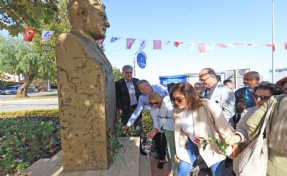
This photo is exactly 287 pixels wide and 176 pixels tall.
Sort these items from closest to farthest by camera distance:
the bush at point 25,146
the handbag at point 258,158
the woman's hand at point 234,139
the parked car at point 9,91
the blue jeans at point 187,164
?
the handbag at point 258,158 < the woman's hand at point 234,139 < the blue jeans at point 187,164 < the bush at point 25,146 < the parked car at point 9,91

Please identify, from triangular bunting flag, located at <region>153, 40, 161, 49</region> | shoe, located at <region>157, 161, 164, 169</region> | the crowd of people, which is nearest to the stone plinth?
shoe, located at <region>157, 161, 164, 169</region>

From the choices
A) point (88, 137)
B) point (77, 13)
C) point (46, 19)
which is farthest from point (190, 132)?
point (46, 19)

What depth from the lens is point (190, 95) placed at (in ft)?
8.66

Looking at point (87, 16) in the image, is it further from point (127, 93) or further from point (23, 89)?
point (23, 89)

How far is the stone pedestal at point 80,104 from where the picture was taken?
300cm

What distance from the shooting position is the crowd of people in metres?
1.86

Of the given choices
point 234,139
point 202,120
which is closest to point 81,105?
point 202,120

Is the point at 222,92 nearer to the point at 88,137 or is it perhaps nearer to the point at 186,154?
the point at 186,154

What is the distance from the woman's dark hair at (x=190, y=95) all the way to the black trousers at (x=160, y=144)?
1881 mm

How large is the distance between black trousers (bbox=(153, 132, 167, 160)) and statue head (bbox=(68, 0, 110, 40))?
2115 mm

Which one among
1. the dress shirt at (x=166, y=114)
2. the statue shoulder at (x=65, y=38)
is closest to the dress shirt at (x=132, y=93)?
the dress shirt at (x=166, y=114)

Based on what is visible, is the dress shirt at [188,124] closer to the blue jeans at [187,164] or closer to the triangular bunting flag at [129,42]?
the blue jeans at [187,164]

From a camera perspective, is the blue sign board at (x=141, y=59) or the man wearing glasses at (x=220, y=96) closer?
the man wearing glasses at (x=220, y=96)

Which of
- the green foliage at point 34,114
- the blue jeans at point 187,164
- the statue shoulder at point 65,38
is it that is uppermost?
the statue shoulder at point 65,38
